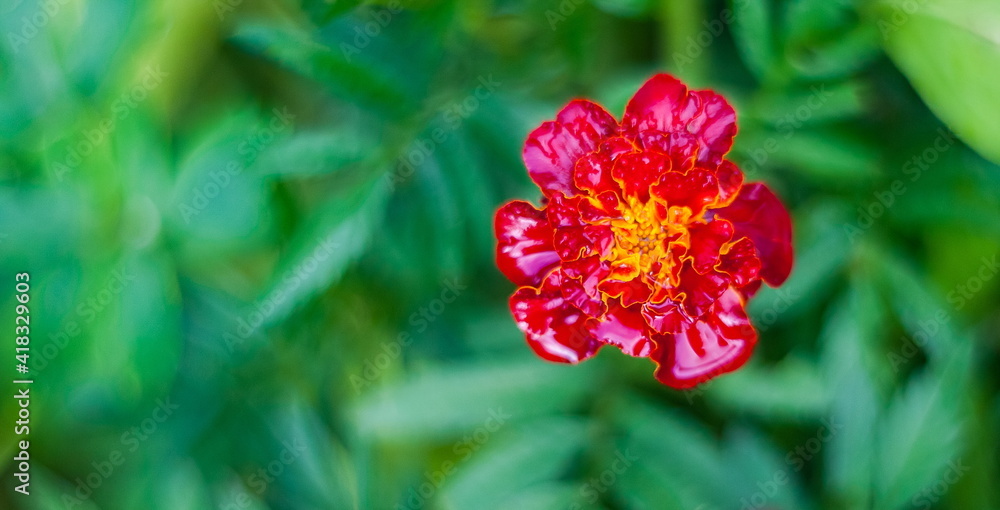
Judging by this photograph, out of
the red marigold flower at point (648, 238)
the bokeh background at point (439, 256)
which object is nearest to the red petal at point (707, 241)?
the red marigold flower at point (648, 238)

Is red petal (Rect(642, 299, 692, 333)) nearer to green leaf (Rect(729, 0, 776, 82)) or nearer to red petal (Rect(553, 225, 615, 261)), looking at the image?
red petal (Rect(553, 225, 615, 261))

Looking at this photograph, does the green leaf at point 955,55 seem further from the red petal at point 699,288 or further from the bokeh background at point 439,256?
the red petal at point 699,288

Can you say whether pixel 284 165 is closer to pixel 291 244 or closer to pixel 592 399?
pixel 291 244

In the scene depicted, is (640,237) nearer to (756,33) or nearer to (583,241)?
(583,241)

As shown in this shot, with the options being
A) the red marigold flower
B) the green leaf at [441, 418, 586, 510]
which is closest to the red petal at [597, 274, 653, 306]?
the red marigold flower

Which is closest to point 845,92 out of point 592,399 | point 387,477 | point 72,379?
point 592,399

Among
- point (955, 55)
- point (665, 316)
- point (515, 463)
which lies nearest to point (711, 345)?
point (665, 316)
